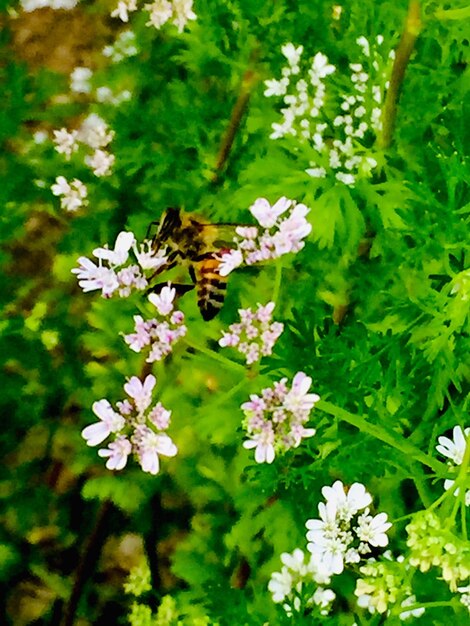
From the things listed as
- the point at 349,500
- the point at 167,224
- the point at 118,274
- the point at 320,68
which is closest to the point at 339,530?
the point at 349,500

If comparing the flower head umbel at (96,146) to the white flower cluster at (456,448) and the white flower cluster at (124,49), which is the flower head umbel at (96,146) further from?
the white flower cluster at (456,448)

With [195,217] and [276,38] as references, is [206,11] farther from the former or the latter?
[195,217]

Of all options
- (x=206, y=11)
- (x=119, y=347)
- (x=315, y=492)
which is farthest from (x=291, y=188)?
(x=119, y=347)

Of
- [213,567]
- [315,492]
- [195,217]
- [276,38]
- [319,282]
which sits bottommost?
[213,567]

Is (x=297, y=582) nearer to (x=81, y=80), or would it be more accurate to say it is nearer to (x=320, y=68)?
(x=320, y=68)

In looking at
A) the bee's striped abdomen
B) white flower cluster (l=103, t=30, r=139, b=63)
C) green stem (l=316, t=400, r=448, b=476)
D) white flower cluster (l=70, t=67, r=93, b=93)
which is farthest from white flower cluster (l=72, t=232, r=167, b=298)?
white flower cluster (l=70, t=67, r=93, b=93)

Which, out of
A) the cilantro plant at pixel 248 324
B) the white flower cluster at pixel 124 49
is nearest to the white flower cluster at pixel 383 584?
the cilantro plant at pixel 248 324
